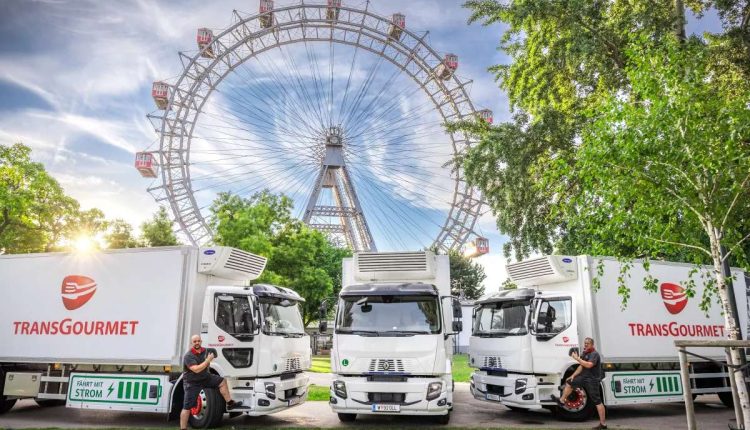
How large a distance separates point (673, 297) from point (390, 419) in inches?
281

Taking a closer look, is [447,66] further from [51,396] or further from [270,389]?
[51,396]

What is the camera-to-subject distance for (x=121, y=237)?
137 feet

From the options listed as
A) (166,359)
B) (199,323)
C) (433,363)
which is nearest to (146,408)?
(166,359)

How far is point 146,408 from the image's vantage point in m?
9.43

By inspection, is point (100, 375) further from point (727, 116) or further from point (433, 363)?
point (727, 116)

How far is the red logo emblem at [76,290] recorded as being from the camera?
402 inches

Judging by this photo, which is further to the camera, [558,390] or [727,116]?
[558,390]

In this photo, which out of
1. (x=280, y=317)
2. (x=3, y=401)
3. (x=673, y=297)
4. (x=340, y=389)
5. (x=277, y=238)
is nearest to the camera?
(x=340, y=389)

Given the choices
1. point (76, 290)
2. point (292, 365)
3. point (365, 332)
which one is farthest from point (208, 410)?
point (76, 290)

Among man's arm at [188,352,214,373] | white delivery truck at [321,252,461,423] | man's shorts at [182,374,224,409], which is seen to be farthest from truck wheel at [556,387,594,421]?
man's arm at [188,352,214,373]

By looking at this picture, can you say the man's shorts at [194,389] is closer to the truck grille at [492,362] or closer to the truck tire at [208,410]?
the truck tire at [208,410]

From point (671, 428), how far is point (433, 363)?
5.03 meters

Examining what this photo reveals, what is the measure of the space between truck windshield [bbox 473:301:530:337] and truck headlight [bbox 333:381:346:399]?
3.82m

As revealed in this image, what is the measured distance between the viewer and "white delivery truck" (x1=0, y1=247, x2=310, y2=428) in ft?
30.7
